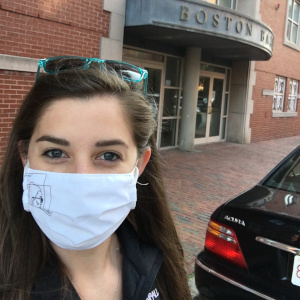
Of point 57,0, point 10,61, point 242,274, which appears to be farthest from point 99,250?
point 57,0

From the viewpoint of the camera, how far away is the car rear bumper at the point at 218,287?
2568 mm

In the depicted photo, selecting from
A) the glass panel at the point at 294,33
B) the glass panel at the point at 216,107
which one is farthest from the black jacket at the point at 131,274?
the glass panel at the point at 294,33

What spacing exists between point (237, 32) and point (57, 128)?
26.2 ft

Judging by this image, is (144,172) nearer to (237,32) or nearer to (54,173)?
(54,173)

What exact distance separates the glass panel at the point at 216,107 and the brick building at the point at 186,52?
0.04 metres

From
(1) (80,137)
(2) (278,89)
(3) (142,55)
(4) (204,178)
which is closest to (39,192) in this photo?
(1) (80,137)

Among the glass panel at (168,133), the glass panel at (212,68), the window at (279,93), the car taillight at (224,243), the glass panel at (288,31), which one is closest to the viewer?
the car taillight at (224,243)

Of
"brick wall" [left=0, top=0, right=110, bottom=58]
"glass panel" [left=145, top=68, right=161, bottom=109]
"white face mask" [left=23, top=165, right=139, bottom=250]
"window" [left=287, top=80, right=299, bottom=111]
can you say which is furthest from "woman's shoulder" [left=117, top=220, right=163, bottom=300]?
"window" [left=287, top=80, right=299, bottom=111]

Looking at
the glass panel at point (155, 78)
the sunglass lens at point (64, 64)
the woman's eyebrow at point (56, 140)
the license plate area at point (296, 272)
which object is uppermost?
the glass panel at point (155, 78)

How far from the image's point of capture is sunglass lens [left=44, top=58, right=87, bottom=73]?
1.38 metres

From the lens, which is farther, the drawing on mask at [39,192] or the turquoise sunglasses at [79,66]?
the turquoise sunglasses at [79,66]

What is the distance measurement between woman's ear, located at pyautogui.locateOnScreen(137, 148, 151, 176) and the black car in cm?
139

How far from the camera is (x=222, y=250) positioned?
2.84 meters

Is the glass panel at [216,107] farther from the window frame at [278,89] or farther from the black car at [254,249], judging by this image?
the black car at [254,249]
